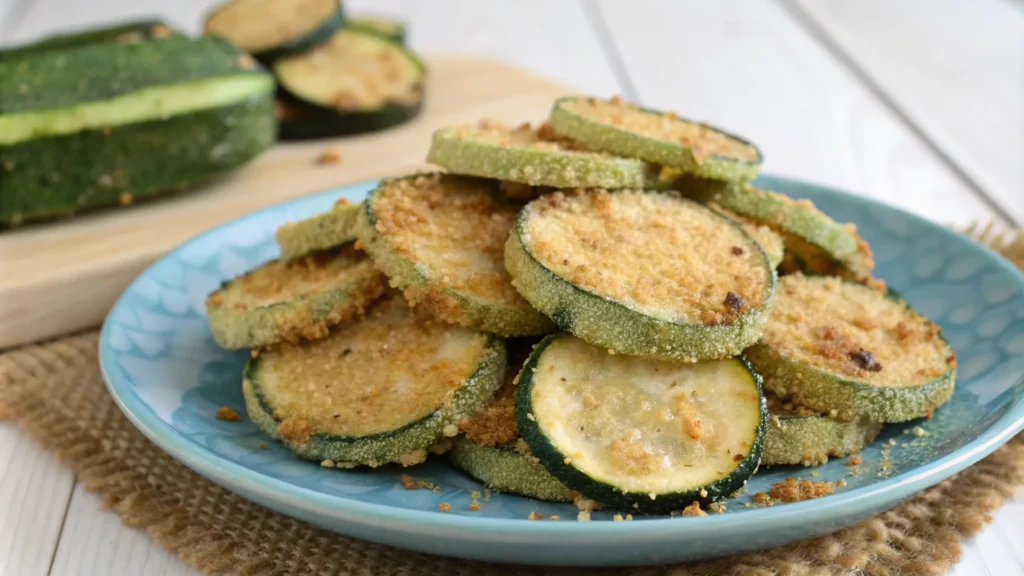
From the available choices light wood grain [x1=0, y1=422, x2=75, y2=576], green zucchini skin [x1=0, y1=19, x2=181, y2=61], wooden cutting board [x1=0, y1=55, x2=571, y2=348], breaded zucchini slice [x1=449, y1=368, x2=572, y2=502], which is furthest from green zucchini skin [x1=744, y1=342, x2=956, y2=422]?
green zucchini skin [x1=0, y1=19, x2=181, y2=61]

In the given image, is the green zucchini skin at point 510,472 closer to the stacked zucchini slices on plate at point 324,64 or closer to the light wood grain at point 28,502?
the light wood grain at point 28,502

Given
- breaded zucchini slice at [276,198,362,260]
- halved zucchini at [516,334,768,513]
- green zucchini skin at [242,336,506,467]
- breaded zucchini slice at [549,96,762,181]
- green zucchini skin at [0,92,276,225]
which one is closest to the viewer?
halved zucchini at [516,334,768,513]

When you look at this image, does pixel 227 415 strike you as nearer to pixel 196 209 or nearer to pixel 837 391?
pixel 837 391

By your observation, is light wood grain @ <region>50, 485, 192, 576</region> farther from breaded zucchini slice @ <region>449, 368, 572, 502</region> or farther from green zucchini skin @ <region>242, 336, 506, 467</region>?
breaded zucchini slice @ <region>449, 368, 572, 502</region>

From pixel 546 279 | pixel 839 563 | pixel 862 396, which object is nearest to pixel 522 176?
pixel 546 279

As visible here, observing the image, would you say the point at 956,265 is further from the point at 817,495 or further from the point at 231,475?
the point at 231,475

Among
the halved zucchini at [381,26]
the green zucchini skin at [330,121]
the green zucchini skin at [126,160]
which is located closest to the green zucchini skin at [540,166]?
the green zucchini skin at [126,160]
